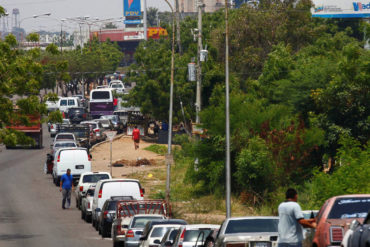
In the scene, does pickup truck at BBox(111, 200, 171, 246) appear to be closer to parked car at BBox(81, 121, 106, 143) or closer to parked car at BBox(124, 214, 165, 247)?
parked car at BBox(124, 214, 165, 247)

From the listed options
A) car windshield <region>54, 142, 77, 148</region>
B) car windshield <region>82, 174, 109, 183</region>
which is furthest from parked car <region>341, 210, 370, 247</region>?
car windshield <region>54, 142, 77, 148</region>

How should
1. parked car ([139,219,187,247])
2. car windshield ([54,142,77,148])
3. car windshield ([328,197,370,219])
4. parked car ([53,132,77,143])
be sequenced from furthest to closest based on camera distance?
parked car ([53,132,77,143]), car windshield ([54,142,77,148]), parked car ([139,219,187,247]), car windshield ([328,197,370,219])

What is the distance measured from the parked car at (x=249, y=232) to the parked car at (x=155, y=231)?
15.3 ft

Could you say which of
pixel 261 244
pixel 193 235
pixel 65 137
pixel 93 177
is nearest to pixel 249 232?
pixel 261 244

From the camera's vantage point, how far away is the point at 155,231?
830 inches

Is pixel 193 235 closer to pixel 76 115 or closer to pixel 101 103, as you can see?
pixel 76 115

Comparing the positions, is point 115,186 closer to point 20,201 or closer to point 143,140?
point 20,201

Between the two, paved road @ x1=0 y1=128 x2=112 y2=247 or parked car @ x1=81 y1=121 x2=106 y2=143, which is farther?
parked car @ x1=81 y1=121 x2=106 y2=143

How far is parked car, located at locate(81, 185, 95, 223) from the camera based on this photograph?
106ft

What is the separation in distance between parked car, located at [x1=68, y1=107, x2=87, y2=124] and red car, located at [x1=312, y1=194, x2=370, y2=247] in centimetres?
6373

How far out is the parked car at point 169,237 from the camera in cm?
1908

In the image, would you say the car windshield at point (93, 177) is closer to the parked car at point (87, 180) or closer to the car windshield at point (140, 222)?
the parked car at point (87, 180)

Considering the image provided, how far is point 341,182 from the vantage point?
1048 inches

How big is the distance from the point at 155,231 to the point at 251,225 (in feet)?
17.4
